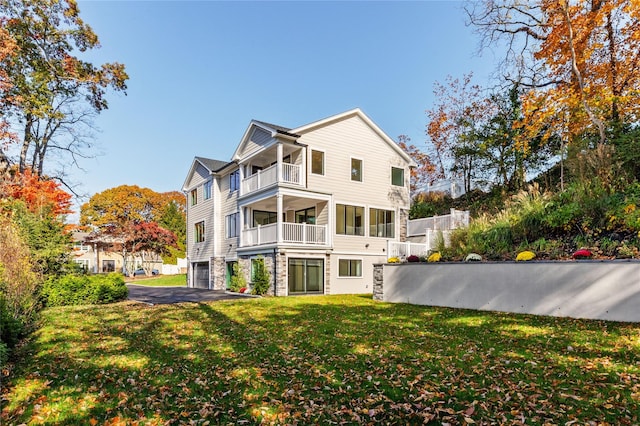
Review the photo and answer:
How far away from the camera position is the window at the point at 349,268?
62.6 feet

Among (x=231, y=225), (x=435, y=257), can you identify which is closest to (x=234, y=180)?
(x=231, y=225)

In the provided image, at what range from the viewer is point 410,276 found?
12.9 meters

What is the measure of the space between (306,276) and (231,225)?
6.73 meters

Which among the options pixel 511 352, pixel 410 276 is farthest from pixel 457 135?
pixel 511 352

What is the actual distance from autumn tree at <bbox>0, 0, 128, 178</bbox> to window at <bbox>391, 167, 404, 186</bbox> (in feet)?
57.9

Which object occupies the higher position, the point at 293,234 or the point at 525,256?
the point at 293,234

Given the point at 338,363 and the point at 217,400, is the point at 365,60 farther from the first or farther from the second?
the point at 217,400

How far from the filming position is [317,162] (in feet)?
61.9

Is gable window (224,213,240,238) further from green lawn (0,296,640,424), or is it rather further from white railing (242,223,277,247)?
green lawn (0,296,640,424)

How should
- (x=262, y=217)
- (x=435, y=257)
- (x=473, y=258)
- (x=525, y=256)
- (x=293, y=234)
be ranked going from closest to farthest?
(x=525, y=256), (x=473, y=258), (x=435, y=257), (x=293, y=234), (x=262, y=217)

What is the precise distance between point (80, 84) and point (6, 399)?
888 inches

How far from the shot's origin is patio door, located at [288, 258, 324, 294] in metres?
17.5

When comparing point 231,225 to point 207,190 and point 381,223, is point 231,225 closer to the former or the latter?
point 207,190

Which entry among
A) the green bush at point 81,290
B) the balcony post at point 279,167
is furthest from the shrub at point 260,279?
the green bush at point 81,290
